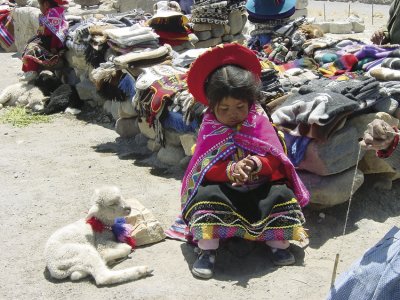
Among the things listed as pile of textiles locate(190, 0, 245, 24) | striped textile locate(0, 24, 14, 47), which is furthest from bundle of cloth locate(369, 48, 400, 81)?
striped textile locate(0, 24, 14, 47)

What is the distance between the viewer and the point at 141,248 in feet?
13.7

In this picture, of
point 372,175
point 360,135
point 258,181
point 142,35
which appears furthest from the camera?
point 142,35

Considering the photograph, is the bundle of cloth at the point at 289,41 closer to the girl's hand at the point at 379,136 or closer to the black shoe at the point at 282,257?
the black shoe at the point at 282,257

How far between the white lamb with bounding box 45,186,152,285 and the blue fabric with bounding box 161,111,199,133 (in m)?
1.57

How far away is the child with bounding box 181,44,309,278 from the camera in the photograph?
3766 millimetres

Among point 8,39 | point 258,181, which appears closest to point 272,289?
point 258,181

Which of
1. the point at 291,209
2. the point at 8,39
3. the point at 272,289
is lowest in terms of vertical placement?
the point at 8,39

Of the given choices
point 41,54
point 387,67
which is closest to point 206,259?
Result: point 387,67

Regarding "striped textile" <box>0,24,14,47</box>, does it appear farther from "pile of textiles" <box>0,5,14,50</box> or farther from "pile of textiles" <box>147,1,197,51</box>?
"pile of textiles" <box>147,1,197,51</box>

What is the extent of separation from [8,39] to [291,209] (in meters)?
9.79

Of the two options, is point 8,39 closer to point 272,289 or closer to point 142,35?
point 142,35

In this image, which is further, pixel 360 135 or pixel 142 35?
pixel 142 35

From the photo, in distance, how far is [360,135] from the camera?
4.42m

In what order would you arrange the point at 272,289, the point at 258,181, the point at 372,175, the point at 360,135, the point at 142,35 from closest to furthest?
the point at 272,289 → the point at 258,181 → the point at 360,135 → the point at 372,175 → the point at 142,35
